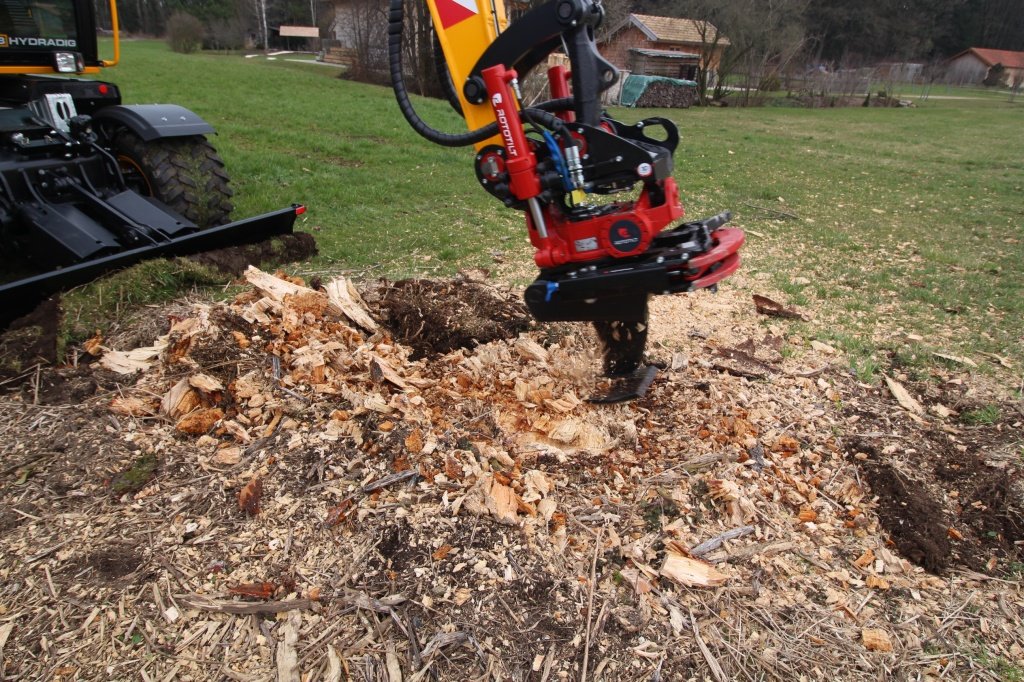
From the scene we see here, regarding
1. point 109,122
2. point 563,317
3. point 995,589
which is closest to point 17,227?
point 109,122

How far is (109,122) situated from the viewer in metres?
5.37

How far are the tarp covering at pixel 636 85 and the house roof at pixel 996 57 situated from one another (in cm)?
4086

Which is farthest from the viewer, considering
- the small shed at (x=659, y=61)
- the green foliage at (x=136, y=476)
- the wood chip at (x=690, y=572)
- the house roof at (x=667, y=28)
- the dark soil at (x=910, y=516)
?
the house roof at (x=667, y=28)

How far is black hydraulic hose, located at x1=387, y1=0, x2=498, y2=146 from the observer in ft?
9.97

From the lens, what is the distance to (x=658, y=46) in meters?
34.5

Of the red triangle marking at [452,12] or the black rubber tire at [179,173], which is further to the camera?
the black rubber tire at [179,173]

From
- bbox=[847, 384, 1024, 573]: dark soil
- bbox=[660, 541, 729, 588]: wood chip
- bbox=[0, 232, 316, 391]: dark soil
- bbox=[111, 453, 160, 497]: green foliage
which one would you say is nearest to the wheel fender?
bbox=[0, 232, 316, 391]: dark soil

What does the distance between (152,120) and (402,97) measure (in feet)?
10.6

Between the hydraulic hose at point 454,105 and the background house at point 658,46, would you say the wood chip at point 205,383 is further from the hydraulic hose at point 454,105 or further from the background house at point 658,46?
the background house at point 658,46

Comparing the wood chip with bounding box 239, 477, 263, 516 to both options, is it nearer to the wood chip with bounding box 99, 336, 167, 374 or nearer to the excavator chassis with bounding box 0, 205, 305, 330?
the wood chip with bounding box 99, 336, 167, 374

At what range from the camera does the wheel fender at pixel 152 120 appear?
519cm

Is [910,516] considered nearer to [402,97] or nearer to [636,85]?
[402,97]

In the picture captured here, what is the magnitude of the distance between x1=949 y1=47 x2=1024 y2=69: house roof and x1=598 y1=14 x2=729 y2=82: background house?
31.8 meters


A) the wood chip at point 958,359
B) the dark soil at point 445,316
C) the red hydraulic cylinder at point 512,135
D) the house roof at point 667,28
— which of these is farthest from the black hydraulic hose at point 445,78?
the house roof at point 667,28
